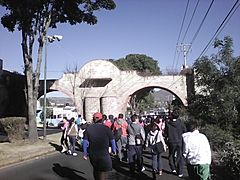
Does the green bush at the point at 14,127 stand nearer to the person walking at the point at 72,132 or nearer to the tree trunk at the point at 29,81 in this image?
the tree trunk at the point at 29,81

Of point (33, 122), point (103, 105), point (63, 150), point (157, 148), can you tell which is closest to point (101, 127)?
point (157, 148)

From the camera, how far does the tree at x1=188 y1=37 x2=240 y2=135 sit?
18.7 m

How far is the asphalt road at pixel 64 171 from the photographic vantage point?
1095 cm

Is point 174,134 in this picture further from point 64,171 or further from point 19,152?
point 19,152

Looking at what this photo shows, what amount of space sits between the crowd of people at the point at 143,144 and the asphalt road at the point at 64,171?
0.38 m

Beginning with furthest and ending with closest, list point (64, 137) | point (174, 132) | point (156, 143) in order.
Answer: point (64, 137)
point (174, 132)
point (156, 143)

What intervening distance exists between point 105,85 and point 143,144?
34746mm

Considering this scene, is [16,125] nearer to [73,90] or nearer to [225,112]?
[225,112]

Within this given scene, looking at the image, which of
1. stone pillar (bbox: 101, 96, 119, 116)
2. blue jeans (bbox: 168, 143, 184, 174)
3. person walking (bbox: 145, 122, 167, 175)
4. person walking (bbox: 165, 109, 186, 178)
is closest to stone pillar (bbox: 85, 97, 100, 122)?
stone pillar (bbox: 101, 96, 119, 116)

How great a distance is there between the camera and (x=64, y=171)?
12297mm

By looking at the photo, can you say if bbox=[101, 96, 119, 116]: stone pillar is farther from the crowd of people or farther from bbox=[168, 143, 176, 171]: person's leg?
bbox=[168, 143, 176, 171]: person's leg

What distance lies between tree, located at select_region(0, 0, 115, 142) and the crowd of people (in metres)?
5.48

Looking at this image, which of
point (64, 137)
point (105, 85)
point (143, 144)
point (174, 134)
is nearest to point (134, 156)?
point (143, 144)

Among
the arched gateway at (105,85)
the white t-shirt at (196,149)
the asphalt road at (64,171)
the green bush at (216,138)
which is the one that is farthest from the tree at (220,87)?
the arched gateway at (105,85)
